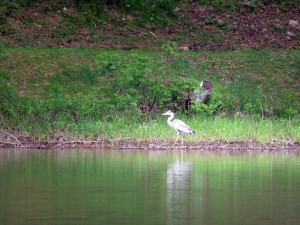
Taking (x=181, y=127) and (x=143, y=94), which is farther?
(x=143, y=94)

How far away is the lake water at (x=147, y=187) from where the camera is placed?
13258 millimetres

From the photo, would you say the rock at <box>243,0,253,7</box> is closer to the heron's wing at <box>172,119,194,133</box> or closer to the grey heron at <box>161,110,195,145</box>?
the grey heron at <box>161,110,195,145</box>

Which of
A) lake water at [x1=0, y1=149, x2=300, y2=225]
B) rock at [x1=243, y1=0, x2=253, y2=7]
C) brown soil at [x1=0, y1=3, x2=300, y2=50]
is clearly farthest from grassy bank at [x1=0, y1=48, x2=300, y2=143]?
rock at [x1=243, y1=0, x2=253, y2=7]

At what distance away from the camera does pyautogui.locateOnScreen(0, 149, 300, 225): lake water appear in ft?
43.5

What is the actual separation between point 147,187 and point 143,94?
10.6 m

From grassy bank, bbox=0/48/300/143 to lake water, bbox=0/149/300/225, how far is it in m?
1.40

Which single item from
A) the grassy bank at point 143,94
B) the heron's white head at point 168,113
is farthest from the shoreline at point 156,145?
the heron's white head at point 168,113

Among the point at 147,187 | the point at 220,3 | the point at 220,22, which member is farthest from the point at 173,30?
the point at 147,187

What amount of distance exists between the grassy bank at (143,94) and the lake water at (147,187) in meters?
1.40

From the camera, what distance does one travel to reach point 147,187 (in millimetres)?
16375

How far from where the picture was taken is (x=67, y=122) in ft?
79.2

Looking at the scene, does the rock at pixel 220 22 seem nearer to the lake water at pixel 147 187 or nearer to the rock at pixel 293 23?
the rock at pixel 293 23

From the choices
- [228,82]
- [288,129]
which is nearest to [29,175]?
[288,129]

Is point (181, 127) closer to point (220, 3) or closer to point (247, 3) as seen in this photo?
point (220, 3)
